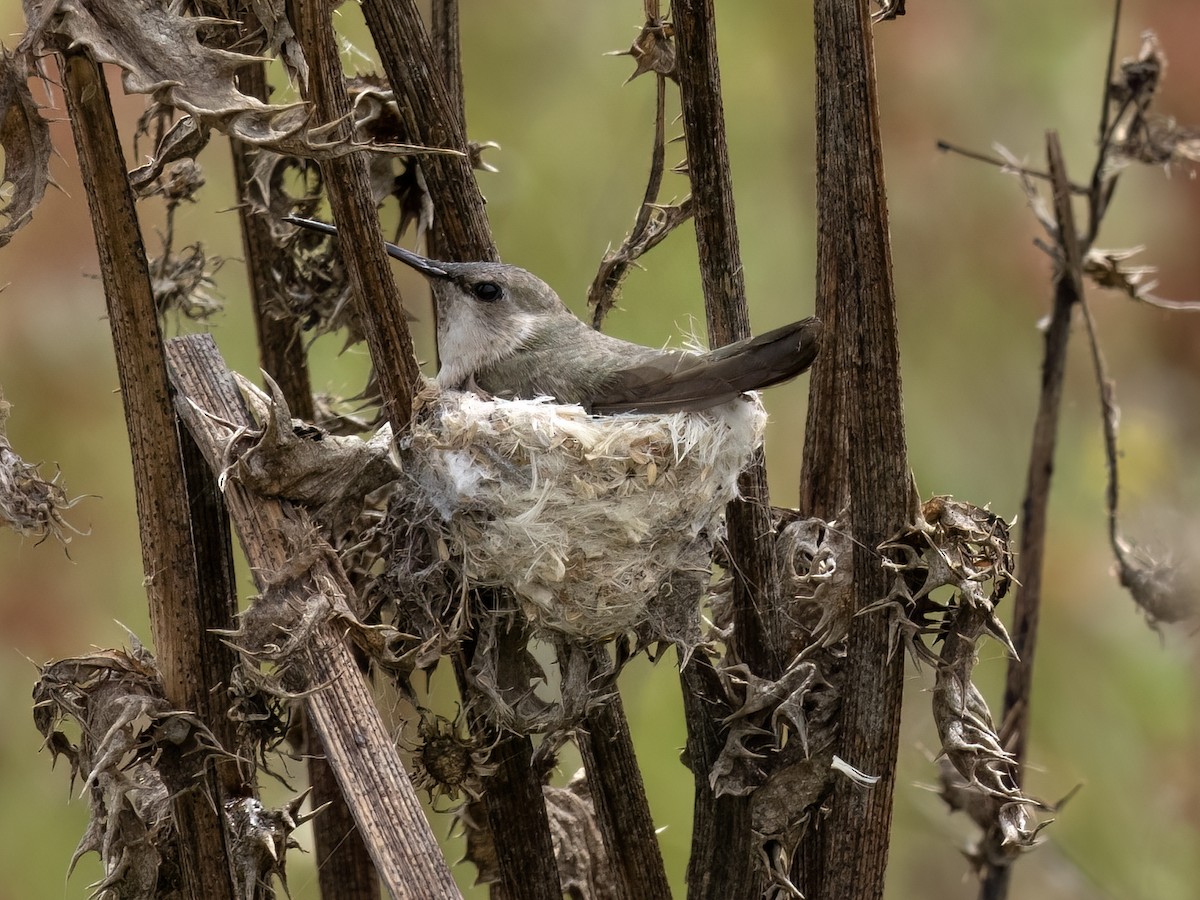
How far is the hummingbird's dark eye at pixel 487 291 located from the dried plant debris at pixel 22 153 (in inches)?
43.0

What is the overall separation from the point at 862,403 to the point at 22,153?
91cm

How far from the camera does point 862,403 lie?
1.34m

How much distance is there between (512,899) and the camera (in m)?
1.54

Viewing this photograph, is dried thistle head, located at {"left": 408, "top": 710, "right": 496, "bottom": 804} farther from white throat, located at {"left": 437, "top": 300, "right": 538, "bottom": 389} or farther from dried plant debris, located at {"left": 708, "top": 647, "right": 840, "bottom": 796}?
white throat, located at {"left": 437, "top": 300, "right": 538, "bottom": 389}

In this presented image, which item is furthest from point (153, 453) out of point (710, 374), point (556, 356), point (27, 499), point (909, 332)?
point (909, 332)

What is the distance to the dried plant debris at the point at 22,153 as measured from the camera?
1.10 meters

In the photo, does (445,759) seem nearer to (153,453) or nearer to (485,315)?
(153,453)

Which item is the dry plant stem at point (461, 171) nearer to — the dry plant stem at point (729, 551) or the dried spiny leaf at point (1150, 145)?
the dry plant stem at point (729, 551)

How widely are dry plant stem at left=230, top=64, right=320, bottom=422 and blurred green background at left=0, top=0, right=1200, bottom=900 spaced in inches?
49.8

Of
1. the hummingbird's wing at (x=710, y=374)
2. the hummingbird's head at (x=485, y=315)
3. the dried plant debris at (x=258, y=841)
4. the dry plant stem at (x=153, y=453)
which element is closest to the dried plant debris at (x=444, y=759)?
the dried plant debris at (x=258, y=841)

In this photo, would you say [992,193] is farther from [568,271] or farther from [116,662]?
[116,662]

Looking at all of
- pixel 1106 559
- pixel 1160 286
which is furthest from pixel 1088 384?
pixel 1106 559

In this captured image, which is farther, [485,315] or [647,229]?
[485,315]

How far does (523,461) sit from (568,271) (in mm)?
1759
